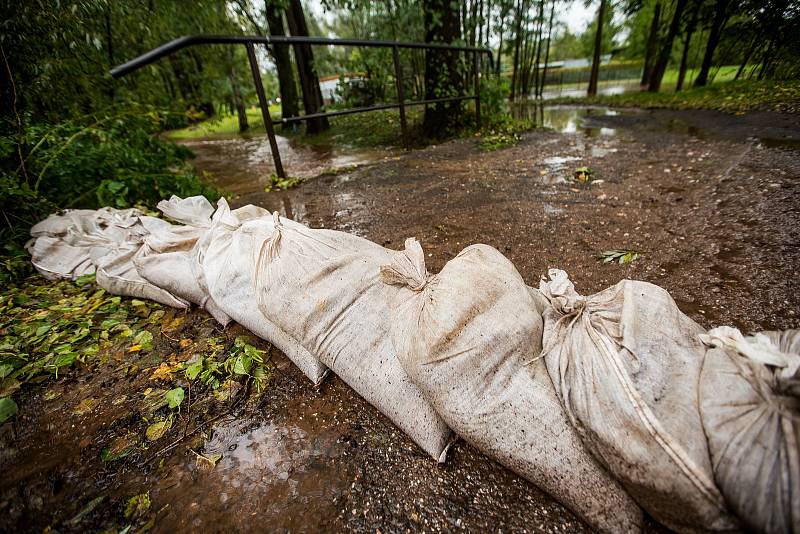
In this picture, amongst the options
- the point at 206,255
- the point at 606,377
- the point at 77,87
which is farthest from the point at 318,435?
the point at 77,87

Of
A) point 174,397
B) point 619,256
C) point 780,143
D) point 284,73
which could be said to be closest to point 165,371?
point 174,397

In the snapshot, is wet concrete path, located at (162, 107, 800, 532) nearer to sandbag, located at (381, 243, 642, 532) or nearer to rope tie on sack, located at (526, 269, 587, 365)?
sandbag, located at (381, 243, 642, 532)

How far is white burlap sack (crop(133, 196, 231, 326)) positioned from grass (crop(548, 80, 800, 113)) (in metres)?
7.56

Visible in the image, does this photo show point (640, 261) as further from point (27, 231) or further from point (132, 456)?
point (27, 231)

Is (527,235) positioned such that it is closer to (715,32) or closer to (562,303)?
(562,303)

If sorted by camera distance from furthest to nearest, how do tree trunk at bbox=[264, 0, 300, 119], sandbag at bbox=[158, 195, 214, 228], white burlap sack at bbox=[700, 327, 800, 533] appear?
tree trunk at bbox=[264, 0, 300, 119] → sandbag at bbox=[158, 195, 214, 228] → white burlap sack at bbox=[700, 327, 800, 533]

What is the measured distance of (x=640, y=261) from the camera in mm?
1761

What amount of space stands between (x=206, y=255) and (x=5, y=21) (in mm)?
2136

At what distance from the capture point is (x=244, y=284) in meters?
1.44

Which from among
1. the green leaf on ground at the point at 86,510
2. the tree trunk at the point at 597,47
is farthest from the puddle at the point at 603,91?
the green leaf on ground at the point at 86,510

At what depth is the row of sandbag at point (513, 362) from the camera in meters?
0.70

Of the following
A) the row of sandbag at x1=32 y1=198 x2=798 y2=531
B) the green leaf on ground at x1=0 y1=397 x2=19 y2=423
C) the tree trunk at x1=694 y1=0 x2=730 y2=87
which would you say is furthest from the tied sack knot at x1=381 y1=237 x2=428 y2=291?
the tree trunk at x1=694 y1=0 x2=730 y2=87

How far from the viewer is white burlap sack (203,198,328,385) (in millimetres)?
1310

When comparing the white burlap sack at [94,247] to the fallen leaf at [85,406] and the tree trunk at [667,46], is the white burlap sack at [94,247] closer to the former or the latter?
the fallen leaf at [85,406]
